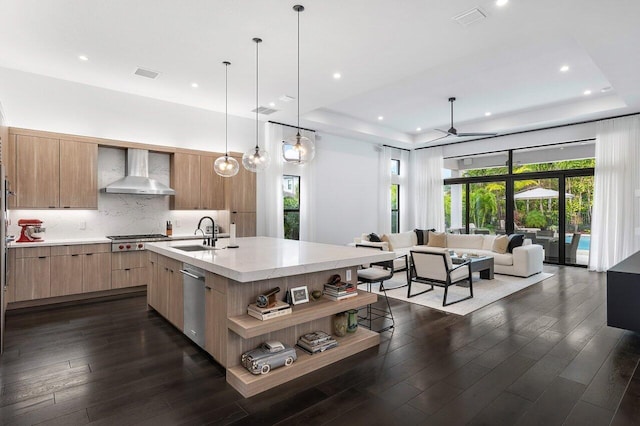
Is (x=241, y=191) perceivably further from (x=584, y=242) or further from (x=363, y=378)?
(x=584, y=242)

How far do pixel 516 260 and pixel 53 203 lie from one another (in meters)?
7.90

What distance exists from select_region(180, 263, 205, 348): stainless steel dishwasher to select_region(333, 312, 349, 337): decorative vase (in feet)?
4.03

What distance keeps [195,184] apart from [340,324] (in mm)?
4138

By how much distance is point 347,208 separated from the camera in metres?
9.04

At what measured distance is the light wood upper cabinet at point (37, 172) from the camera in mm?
4578

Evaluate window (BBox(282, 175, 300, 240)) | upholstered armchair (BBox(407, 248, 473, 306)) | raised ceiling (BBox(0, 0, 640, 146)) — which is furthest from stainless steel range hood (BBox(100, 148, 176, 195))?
upholstered armchair (BBox(407, 248, 473, 306))

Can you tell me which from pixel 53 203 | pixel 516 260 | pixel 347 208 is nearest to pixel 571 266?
pixel 516 260

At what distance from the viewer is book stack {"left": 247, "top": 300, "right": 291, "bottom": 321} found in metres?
2.60

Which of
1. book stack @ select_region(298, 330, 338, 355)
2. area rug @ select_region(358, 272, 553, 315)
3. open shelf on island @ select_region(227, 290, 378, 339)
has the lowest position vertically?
area rug @ select_region(358, 272, 553, 315)

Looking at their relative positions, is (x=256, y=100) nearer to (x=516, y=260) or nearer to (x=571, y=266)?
(x=516, y=260)

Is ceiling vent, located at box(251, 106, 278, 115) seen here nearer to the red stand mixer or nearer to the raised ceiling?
the raised ceiling

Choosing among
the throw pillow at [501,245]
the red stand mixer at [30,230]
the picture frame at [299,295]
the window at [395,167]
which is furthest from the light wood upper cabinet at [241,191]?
the window at [395,167]

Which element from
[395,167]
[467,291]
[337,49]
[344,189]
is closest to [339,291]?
[337,49]

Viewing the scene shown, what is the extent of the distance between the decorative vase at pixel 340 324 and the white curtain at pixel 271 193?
407 centimetres
